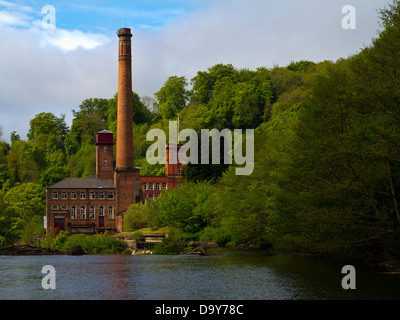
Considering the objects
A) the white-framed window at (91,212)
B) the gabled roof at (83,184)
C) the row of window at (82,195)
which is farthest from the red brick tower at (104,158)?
the white-framed window at (91,212)

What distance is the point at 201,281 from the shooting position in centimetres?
3641

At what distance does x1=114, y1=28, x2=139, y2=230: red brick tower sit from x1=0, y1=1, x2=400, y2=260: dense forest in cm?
1215

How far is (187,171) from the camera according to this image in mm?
95000

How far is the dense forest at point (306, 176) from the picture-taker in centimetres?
3372

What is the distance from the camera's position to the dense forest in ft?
111

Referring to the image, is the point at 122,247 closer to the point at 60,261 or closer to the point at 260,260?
the point at 60,261

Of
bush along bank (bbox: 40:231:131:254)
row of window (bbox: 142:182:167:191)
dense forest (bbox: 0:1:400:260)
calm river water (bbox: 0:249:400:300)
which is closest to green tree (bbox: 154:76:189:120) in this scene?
dense forest (bbox: 0:1:400:260)

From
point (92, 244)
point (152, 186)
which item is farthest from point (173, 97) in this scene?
point (92, 244)

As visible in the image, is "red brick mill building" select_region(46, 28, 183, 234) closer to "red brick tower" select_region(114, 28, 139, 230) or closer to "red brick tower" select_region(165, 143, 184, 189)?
"red brick tower" select_region(114, 28, 139, 230)

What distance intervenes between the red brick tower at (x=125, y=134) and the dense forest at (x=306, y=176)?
1215cm

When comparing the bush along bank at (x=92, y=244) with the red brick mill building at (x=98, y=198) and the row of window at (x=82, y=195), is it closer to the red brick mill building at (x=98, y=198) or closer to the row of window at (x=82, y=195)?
the red brick mill building at (x=98, y=198)

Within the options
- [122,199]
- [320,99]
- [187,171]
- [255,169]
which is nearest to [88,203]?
[122,199]
